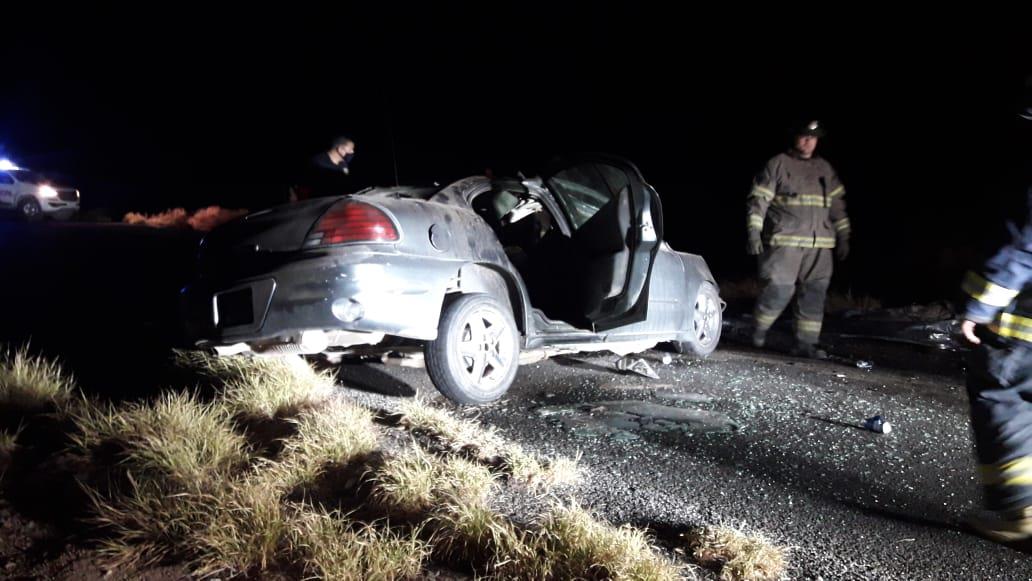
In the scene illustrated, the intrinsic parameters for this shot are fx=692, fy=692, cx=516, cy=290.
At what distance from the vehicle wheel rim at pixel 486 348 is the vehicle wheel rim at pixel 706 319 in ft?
8.15

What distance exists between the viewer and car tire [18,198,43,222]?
20.3 m

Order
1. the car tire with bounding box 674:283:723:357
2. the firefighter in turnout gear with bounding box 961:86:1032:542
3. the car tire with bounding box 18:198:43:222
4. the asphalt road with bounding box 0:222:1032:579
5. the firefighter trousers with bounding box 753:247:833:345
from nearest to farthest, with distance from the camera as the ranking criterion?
the firefighter in turnout gear with bounding box 961:86:1032:542 → the asphalt road with bounding box 0:222:1032:579 → the car tire with bounding box 674:283:723:357 → the firefighter trousers with bounding box 753:247:833:345 → the car tire with bounding box 18:198:43:222

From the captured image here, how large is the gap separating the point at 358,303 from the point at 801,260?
173 inches

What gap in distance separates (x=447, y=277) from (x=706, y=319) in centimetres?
320

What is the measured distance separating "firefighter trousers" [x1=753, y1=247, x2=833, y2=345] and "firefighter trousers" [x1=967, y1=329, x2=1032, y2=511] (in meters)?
3.85

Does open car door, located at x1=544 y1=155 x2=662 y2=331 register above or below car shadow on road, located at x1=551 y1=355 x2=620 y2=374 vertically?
above

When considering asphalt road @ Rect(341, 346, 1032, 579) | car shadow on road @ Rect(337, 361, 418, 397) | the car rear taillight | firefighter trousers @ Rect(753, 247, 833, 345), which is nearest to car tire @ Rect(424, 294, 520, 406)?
asphalt road @ Rect(341, 346, 1032, 579)

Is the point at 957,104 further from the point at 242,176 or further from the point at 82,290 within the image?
the point at 242,176

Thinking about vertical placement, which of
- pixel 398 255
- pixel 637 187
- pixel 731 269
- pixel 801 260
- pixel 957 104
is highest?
pixel 957 104

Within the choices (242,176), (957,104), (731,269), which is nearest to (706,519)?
(731,269)

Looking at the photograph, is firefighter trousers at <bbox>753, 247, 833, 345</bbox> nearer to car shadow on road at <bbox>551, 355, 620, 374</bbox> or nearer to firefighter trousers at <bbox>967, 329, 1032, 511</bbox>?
car shadow on road at <bbox>551, 355, 620, 374</bbox>

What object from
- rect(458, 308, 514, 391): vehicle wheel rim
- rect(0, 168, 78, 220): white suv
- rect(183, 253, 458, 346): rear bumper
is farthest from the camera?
rect(0, 168, 78, 220): white suv

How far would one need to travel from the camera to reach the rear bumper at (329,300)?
137 inches

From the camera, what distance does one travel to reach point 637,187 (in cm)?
471
